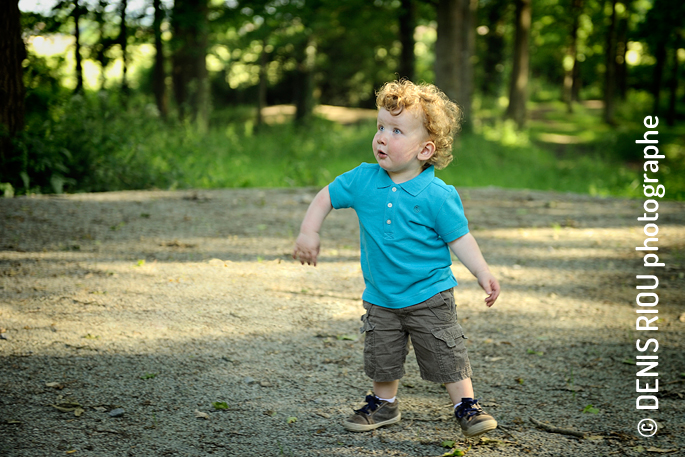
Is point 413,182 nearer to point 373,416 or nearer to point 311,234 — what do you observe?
point 311,234

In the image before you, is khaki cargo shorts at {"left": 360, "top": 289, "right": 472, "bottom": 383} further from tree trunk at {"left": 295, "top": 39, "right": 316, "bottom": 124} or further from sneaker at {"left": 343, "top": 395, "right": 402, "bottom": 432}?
tree trunk at {"left": 295, "top": 39, "right": 316, "bottom": 124}

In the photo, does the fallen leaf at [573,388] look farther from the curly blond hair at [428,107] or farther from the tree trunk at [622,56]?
the tree trunk at [622,56]

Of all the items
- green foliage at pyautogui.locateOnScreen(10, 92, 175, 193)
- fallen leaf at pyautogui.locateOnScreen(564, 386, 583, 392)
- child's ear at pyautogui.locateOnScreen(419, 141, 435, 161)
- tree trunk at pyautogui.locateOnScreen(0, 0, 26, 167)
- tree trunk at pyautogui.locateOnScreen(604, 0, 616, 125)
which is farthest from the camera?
tree trunk at pyautogui.locateOnScreen(604, 0, 616, 125)

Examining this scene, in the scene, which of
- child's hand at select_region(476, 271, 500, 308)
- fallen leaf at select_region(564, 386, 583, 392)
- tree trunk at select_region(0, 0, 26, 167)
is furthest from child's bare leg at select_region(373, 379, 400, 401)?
tree trunk at select_region(0, 0, 26, 167)

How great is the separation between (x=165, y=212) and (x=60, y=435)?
4.83 metres

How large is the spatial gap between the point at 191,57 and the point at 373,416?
16302 millimetres

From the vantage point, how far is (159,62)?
46.1 feet

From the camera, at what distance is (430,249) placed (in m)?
3.02

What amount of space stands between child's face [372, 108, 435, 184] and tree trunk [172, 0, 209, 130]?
12.5 meters

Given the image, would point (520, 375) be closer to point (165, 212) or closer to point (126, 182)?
point (165, 212)

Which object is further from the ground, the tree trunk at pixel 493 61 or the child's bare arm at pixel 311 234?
the tree trunk at pixel 493 61

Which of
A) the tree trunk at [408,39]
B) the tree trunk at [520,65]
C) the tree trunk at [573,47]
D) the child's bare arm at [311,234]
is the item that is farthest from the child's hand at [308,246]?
the tree trunk at [573,47]

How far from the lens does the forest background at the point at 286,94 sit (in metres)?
8.84

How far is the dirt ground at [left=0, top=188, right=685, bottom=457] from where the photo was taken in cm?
303
